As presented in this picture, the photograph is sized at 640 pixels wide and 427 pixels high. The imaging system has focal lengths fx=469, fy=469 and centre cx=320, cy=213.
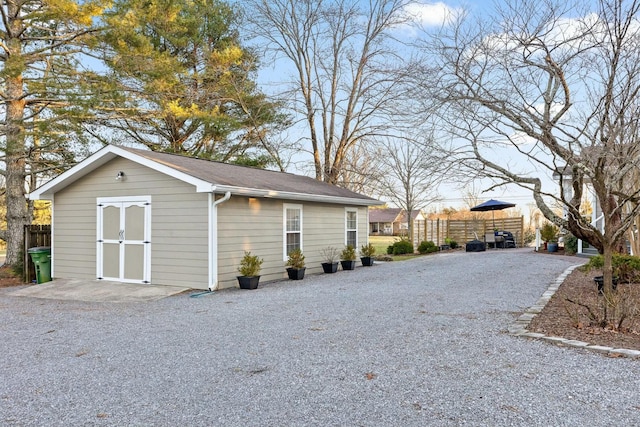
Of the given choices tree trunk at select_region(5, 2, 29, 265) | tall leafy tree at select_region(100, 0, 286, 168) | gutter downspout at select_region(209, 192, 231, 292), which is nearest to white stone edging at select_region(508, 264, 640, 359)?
gutter downspout at select_region(209, 192, 231, 292)

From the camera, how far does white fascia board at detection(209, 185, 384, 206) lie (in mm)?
8742

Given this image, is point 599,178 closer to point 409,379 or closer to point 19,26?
point 409,379

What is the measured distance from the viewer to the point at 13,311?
23.7 ft

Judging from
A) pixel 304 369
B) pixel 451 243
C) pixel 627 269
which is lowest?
→ pixel 304 369

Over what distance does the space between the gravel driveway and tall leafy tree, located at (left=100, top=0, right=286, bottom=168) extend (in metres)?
8.35

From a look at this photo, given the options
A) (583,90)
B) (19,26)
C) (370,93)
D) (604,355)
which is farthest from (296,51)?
(604,355)

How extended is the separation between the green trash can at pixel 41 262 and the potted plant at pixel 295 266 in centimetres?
548

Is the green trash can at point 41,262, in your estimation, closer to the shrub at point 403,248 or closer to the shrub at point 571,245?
the shrub at point 403,248

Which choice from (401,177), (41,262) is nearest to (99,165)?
(41,262)

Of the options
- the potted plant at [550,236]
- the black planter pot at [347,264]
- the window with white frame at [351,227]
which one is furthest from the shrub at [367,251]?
the potted plant at [550,236]

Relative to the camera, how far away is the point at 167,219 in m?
9.02

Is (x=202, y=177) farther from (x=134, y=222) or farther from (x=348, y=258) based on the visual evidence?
(x=348, y=258)

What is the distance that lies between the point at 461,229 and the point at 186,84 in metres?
13.0

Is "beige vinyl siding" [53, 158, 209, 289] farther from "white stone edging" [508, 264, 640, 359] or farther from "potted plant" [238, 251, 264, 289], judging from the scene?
"white stone edging" [508, 264, 640, 359]
